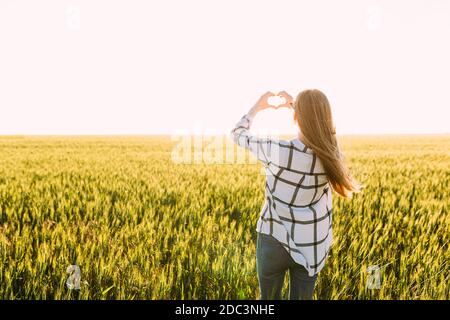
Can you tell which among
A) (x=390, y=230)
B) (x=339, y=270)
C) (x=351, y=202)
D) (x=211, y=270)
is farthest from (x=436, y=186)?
(x=211, y=270)

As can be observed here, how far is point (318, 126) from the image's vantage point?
64.2 inches

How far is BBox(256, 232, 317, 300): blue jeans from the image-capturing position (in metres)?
1.80

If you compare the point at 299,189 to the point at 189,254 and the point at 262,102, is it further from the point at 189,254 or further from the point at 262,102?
the point at 189,254

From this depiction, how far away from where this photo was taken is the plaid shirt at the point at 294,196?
169cm

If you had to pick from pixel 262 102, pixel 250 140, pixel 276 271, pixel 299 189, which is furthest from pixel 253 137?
pixel 276 271

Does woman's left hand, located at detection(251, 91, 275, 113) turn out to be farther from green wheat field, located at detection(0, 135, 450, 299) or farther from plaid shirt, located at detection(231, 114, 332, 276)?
green wheat field, located at detection(0, 135, 450, 299)

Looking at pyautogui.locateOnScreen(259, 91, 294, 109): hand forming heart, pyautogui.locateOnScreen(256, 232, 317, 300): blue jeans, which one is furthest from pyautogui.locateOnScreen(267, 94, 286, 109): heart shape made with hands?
pyautogui.locateOnScreen(256, 232, 317, 300): blue jeans

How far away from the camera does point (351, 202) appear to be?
15.9ft

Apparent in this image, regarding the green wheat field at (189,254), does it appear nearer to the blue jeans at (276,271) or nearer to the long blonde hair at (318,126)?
the blue jeans at (276,271)

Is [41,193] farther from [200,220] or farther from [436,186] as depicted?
[436,186]

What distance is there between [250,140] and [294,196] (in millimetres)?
362

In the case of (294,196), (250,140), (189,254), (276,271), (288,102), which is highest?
(288,102)

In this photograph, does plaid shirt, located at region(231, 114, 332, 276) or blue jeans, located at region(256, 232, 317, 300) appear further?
blue jeans, located at region(256, 232, 317, 300)

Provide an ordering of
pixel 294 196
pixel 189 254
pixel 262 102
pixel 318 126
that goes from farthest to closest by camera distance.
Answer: pixel 189 254, pixel 262 102, pixel 294 196, pixel 318 126
